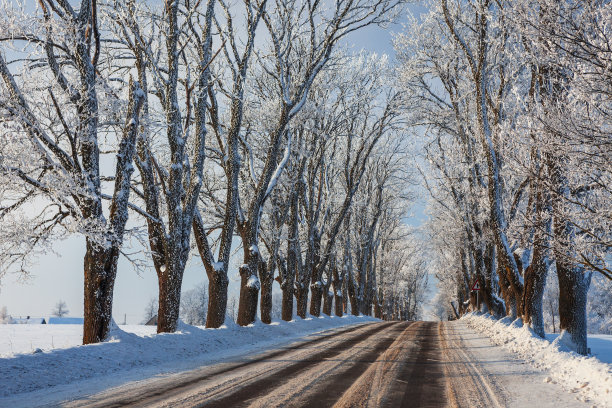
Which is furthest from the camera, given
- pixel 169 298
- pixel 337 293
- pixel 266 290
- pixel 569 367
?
pixel 337 293

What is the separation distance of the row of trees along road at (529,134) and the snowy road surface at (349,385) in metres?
2.71

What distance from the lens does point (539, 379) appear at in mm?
6062

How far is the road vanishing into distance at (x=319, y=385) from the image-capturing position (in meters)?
4.47

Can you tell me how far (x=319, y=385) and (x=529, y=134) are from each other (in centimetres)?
614

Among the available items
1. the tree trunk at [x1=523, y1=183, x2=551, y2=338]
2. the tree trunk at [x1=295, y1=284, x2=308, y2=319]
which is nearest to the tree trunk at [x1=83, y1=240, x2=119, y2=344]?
the tree trunk at [x1=523, y1=183, x2=551, y2=338]

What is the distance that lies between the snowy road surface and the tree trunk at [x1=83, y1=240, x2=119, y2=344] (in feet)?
8.65

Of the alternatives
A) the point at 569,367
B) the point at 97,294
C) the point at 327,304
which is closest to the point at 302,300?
the point at 327,304

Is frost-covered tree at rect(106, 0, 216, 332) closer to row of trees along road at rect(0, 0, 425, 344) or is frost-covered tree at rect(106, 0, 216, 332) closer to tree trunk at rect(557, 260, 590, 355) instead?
row of trees along road at rect(0, 0, 425, 344)

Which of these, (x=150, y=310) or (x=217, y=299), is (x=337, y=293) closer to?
(x=217, y=299)

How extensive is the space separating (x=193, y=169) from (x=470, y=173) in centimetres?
1309

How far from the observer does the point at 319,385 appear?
5.34 meters

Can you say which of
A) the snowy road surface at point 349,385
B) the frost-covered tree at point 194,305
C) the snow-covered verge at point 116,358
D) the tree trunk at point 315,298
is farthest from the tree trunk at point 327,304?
the frost-covered tree at point 194,305

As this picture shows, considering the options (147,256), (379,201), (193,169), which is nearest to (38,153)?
(147,256)

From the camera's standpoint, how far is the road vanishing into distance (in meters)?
4.47
